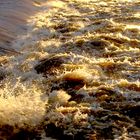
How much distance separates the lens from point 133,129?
27.7 feet

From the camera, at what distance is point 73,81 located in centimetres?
1135

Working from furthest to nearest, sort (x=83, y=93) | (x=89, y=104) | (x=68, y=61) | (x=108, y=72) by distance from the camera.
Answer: (x=68, y=61) → (x=108, y=72) → (x=83, y=93) → (x=89, y=104)

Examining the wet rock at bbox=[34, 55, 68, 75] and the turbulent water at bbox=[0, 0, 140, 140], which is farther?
the wet rock at bbox=[34, 55, 68, 75]

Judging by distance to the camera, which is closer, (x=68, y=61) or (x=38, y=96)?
(x=38, y=96)

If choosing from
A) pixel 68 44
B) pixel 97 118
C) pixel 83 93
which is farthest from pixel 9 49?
pixel 97 118

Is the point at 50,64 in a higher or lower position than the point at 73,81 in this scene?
higher

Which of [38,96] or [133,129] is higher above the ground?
[38,96]

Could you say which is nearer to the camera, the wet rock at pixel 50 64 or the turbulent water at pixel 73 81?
the turbulent water at pixel 73 81

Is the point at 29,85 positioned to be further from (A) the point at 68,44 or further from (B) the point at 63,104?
(A) the point at 68,44

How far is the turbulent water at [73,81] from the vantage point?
8.70 m

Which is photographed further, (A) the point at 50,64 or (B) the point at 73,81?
(A) the point at 50,64

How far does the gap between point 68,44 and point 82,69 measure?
11.3 ft

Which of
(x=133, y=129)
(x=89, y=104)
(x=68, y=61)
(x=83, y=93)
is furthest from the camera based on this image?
(x=68, y=61)

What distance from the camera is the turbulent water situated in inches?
343
